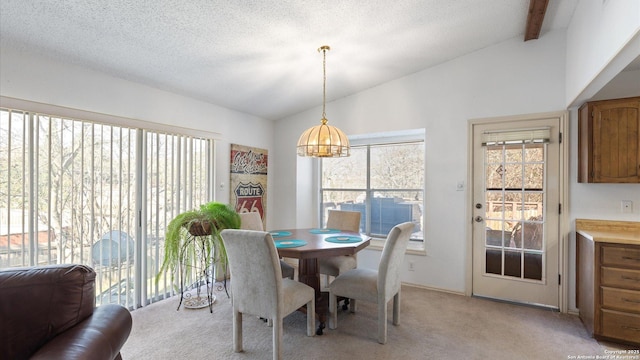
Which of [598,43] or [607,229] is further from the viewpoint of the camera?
[607,229]

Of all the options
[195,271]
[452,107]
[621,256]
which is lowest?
[195,271]

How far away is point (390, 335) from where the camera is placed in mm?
2510

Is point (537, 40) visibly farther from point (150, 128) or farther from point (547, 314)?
point (150, 128)

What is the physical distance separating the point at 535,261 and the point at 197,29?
153 inches

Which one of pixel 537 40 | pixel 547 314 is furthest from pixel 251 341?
pixel 537 40

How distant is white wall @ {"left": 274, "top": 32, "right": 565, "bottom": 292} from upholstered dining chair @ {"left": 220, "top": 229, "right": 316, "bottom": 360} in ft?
6.92

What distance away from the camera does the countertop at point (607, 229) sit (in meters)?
2.55

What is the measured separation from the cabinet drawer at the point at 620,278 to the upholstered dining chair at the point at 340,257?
212 cm

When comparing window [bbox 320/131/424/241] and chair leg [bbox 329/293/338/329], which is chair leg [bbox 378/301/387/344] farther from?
window [bbox 320/131/424/241]

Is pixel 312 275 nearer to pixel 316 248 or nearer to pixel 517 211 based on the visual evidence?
pixel 316 248

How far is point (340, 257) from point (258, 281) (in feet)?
4.42

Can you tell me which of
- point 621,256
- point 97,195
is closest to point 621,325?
point 621,256

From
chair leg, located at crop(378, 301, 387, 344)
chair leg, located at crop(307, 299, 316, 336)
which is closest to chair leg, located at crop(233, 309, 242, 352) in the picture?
chair leg, located at crop(307, 299, 316, 336)

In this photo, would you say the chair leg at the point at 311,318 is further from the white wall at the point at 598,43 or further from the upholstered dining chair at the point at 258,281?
the white wall at the point at 598,43
